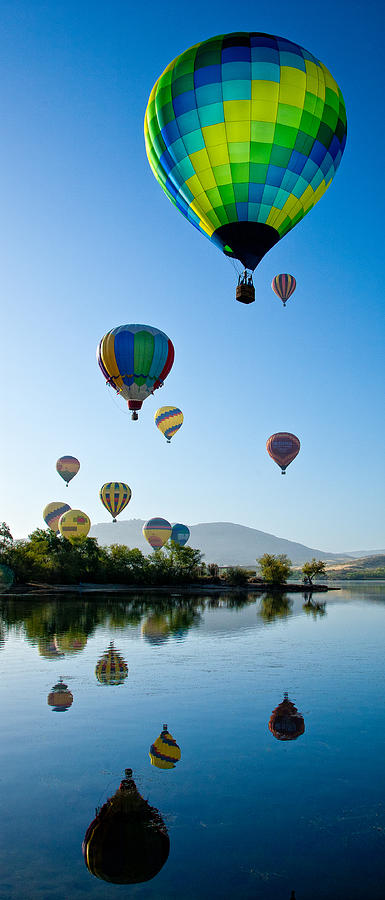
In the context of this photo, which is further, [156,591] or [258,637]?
[156,591]

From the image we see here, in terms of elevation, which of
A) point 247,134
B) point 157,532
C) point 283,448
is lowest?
point 157,532

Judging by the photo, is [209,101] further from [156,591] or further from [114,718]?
[156,591]

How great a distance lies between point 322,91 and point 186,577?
7085cm

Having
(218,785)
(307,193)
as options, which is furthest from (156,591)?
(218,785)

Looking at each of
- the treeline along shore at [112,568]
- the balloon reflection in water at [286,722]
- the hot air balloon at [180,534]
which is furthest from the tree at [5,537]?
the balloon reflection in water at [286,722]

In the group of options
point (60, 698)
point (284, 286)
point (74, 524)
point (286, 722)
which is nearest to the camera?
point (286, 722)

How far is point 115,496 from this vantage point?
215ft

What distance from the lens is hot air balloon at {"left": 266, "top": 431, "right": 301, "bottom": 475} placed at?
5500 cm

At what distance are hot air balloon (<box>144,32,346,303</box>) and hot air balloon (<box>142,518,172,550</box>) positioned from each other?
212 ft

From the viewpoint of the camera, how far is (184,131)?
19656 mm

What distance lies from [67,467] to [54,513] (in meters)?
14.5

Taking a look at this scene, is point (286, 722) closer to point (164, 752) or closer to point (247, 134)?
point (164, 752)

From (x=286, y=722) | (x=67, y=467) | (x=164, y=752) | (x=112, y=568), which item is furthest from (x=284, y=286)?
(x=112, y=568)

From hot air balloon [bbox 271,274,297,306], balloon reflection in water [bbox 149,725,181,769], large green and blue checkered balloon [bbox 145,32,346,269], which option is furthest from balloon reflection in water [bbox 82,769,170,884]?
hot air balloon [bbox 271,274,297,306]
